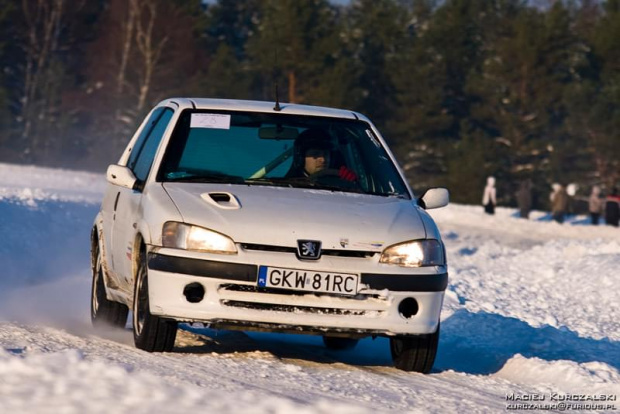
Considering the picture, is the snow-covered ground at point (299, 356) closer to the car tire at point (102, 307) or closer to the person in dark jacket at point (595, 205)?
the car tire at point (102, 307)

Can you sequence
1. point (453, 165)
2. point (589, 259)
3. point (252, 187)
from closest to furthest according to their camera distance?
point (252, 187) → point (589, 259) → point (453, 165)

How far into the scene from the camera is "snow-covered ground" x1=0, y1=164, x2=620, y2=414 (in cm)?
510

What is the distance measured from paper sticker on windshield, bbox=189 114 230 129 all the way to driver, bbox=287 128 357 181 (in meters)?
0.44

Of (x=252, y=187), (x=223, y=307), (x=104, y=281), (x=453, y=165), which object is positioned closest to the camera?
(x=223, y=307)

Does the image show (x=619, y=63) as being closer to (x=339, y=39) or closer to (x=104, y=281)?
(x=339, y=39)

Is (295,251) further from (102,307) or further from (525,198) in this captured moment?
(525,198)

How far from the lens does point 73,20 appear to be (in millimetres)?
67188

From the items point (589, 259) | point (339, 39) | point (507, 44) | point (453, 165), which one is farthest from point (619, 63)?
point (589, 259)

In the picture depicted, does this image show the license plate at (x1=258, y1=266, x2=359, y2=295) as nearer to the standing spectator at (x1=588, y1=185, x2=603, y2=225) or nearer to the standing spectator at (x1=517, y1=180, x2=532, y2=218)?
the standing spectator at (x1=517, y1=180, x2=532, y2=218)

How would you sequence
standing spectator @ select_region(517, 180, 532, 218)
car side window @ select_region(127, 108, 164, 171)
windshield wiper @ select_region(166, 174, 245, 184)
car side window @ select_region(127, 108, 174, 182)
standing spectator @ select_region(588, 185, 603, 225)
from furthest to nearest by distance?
standing spectator @ select_region(588, 185, 603, 225) < standing spectator @ select_region(517, 180, 532, 218) < car side window @ select_region(127, 108, 164, 171) < car side window @ select_region(127, 108, 174, 182) < windshield wiper @ select_region(166, 174, 245, 184)

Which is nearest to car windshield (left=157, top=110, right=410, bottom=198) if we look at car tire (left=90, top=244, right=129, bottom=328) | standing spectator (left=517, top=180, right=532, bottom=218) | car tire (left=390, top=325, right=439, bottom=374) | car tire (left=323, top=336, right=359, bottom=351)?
car tire (left=390, top=325, right=439, bottom=374)

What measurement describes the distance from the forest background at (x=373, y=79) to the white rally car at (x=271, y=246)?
47.4m

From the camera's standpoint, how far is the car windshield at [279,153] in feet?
25.0

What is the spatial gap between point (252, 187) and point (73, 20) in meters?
61.6
